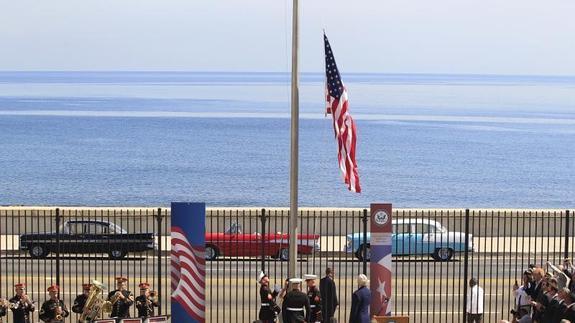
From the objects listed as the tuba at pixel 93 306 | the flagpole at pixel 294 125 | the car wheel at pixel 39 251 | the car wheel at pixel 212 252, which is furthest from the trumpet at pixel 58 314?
the car wheel at pixel 39 251

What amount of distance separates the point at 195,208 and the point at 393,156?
93974 mm

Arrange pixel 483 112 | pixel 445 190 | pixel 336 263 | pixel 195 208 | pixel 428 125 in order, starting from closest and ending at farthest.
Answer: pixel 195 208
pixel 336 263
pixel 445 190
pixel 428 125
pixel 483 112

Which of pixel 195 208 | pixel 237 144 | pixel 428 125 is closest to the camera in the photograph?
pixel 195 208

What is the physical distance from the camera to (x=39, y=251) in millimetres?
28844

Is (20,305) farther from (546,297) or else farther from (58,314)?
(546,297)

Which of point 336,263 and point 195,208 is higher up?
point 195,208

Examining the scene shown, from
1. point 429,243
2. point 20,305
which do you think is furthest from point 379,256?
point 429,243

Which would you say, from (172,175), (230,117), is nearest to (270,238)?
(172,175)

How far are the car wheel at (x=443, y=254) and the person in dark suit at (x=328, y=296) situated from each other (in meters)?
9.93

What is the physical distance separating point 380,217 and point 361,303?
1.72 m

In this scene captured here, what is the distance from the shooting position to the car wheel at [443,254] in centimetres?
2859

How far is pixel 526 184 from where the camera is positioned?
9750 cm

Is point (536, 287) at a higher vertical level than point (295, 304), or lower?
higher

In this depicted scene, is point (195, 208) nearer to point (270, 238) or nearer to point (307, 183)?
point (270, 238)
